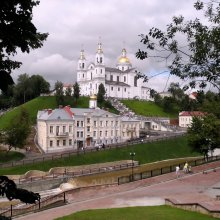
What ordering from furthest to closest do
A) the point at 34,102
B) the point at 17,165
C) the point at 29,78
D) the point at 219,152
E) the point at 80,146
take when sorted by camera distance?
the point at 29,78 < the point at 34,102 < the point at 80,146 < the point at 219,152 < the point at 17,165

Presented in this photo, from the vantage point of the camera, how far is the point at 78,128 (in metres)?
62.7

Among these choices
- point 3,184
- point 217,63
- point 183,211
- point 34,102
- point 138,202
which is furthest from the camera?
point 34,102

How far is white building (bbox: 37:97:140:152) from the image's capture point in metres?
58.4

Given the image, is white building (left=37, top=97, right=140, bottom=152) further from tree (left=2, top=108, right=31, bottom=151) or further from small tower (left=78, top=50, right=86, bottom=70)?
small tower (left=78, top=50, right=86, bottom=70)

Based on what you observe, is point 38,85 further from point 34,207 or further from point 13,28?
point 13,28

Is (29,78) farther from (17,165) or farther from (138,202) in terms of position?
(138,202)

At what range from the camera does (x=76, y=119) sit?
205 feet

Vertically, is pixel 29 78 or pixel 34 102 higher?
pixel 29 78

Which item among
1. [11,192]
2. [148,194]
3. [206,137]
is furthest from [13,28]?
[206,137]

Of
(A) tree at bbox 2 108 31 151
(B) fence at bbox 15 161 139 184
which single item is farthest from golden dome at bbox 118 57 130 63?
(B) fence at bbox 15 161 139 184

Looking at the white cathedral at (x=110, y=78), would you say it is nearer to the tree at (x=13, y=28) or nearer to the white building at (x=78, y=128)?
the white building at (x=78, y=128)

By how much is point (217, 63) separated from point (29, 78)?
326 feet

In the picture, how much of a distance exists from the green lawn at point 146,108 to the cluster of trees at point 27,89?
23991 mm

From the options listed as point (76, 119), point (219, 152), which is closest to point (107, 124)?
point (76, 119)
